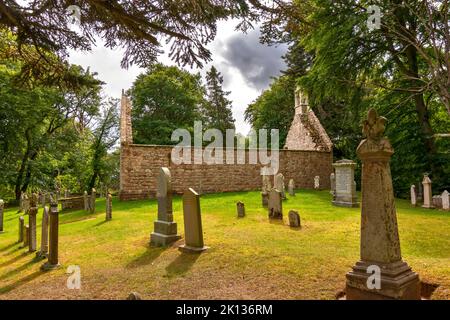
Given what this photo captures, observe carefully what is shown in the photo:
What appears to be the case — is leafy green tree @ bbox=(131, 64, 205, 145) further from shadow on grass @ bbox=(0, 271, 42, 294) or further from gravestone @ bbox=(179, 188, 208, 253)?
shadow on grass @ bbox=(0, 271, 42, 294)

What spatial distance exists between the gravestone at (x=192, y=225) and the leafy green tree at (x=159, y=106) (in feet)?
83.6

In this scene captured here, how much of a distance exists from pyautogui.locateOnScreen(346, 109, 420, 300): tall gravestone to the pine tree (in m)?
36.3

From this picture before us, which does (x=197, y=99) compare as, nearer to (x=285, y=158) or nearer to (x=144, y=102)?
(x=144, y=102)

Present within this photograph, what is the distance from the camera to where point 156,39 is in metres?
5.89

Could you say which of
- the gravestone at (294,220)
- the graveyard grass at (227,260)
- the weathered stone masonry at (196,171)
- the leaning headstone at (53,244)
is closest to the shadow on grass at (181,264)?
the graveyard grass at (227,260)

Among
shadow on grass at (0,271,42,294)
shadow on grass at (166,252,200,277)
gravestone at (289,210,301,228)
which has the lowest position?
shadow on grass at (0,271,42,294)

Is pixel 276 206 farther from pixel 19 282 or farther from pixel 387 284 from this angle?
pixel 19 282

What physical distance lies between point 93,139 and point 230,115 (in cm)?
1884

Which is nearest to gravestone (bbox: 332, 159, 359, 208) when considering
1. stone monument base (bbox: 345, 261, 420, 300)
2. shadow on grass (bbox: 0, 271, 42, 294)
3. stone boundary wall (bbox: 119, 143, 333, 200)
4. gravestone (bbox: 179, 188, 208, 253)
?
stone boundary wall (bbox: 119, 143, 333, 200)

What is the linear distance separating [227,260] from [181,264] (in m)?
0.87

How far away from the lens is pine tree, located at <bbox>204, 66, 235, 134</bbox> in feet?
137

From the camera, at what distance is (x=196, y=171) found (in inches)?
736

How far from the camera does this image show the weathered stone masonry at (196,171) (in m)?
17.1
